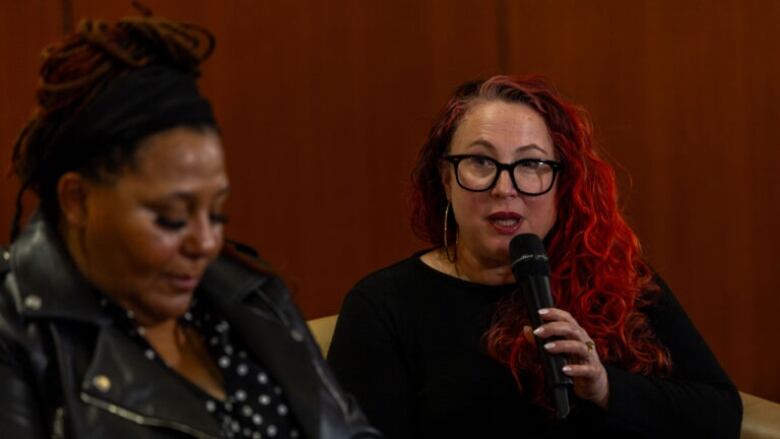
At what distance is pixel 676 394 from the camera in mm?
1930

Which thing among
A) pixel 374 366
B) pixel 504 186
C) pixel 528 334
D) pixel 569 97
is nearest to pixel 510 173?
pixel 504 186

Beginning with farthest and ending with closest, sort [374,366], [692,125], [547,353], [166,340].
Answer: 1. [692,125]
2. [374,366]
3. [547,353]
4. [166,340]

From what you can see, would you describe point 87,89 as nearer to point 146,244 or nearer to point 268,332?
point 146,244

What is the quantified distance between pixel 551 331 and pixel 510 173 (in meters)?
0.40

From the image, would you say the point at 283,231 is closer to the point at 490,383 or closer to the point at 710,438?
the point at 490,383

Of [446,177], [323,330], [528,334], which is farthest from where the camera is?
[323,330]

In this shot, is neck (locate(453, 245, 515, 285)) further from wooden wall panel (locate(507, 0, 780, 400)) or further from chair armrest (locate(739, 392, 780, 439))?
wooden wall panel (locate(507, 0, 780, 400))

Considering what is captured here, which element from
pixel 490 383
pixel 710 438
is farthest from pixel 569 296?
pixel 710 438

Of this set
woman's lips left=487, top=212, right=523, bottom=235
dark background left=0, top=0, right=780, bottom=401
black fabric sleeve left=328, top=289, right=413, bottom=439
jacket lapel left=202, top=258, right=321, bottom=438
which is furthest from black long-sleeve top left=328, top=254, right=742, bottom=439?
dark background left=0, top=0, right=780, bottom=401

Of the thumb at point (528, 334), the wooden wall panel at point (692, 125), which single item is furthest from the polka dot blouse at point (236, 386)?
the wooden wall panel at point (692, 125)

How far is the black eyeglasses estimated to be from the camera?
6.31ft

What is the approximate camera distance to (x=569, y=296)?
6.46 ft

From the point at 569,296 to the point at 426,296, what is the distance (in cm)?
24

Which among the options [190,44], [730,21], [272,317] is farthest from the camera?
[730,21]
